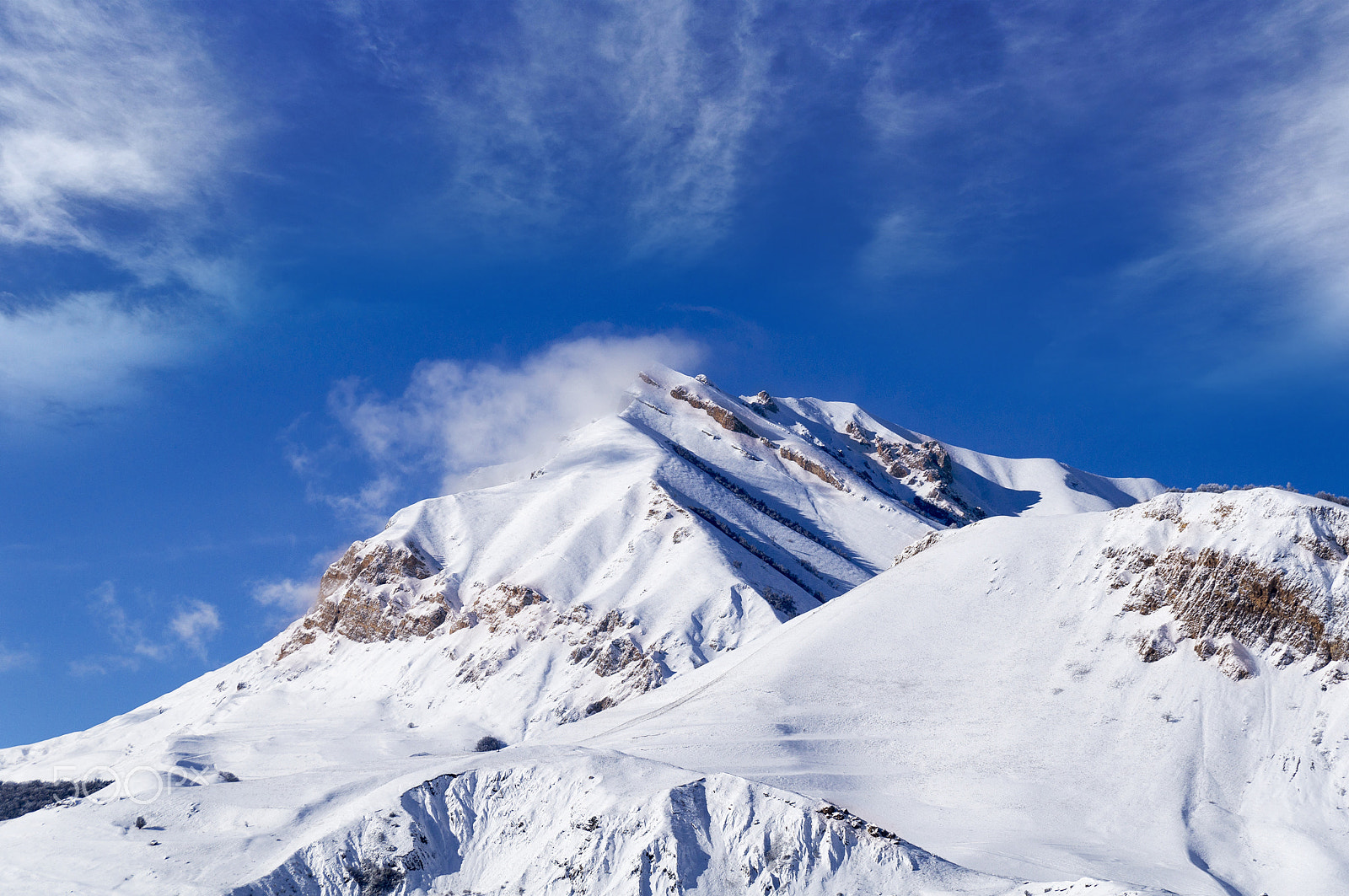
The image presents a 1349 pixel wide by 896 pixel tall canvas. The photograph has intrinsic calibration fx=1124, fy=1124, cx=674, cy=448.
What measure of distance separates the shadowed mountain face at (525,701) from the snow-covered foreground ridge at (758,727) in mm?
256

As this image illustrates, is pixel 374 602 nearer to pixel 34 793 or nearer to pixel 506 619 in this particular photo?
pixel 506 619

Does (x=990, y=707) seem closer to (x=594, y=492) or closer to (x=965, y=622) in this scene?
(x=965, y=622)

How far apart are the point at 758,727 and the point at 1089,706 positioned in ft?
77.0

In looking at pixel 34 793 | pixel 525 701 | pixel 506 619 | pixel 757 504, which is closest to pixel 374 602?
pixel 506 619

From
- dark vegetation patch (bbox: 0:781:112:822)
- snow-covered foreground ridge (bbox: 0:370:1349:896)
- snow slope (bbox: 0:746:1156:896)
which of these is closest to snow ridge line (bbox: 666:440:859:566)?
snow-covered foreground ridge (bbox: 0:370:1349:896)

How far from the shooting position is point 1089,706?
260 feet

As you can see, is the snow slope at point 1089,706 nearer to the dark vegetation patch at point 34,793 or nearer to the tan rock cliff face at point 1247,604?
the tan rock cliff face at point 1247,604

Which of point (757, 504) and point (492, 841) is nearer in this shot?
point (492, 841)

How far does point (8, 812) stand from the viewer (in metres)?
97.2

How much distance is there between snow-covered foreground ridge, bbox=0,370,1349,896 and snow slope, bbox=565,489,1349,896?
0.25 m

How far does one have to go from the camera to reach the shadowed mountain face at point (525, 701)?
54.4 meters

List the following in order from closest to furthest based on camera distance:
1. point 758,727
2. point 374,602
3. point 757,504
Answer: point 758,727
point 374,602
point 757,504

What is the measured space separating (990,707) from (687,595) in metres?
49.8

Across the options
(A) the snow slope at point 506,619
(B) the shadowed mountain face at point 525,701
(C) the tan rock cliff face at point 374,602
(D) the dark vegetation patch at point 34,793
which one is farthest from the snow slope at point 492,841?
(C) the tan rock cliff face at point 374,602
